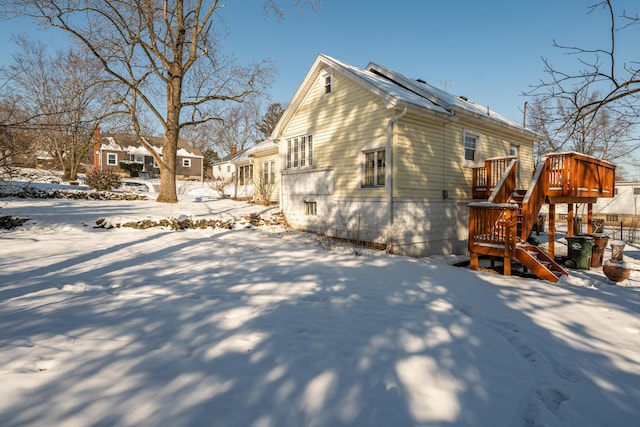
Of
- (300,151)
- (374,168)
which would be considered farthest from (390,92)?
(300,151)

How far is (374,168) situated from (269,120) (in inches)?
1660

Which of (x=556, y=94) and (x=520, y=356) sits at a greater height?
(x=556, y=94)

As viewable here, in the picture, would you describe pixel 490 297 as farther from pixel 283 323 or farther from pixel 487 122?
pixel 487 122

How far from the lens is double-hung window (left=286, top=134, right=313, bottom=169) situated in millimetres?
12875

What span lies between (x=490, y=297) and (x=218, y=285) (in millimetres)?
4369

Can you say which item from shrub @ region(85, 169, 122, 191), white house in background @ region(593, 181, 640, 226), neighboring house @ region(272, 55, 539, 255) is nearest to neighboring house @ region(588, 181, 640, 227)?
white house in background @ region(593, 181, 640, 226)

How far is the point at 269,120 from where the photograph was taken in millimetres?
49438

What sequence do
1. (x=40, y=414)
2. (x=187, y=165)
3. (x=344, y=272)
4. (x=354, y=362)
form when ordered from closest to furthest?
1. (x=40, y=414)
2. (x=354, y=362)
3. (x=344, y=272)
4. (x=187, y=165)

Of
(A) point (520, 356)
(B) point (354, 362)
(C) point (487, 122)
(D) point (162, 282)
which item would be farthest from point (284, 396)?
(C) point (487, 122)

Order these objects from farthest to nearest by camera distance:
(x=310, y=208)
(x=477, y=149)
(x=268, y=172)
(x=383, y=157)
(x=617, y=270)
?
(x=268, y=172), (x=310, y=208), (x=477, y=149), (x=383, y=157), (x=617, y=270)

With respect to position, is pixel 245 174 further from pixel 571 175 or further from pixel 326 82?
pixel 571 175

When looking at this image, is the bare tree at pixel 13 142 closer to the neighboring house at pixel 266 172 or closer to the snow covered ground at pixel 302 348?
the snow covered ground at pixel 302 348

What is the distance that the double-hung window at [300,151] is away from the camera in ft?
42.2

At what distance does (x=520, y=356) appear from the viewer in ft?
10.6
